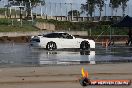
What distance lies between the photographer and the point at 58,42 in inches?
1318

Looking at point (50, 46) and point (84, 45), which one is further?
point (84, 45)

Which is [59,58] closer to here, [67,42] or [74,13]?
[67,42]

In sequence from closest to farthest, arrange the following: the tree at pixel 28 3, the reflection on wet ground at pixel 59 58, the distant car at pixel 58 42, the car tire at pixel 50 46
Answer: the reflection on wet ground at pixel 59 58
the car tire at pixel 50 46
the distant car at pixel 58 42
the tree at pixel 28 3

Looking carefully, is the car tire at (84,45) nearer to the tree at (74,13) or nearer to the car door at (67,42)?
the car door at (67,42)

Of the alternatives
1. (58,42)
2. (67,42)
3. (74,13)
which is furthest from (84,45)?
(74,13)

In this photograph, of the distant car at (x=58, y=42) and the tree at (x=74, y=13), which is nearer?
the distant car at (x=58, y=42)

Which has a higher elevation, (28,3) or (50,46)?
(28,3)

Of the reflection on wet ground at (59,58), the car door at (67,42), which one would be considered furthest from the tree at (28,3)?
the reflection on wet ground at (59,58)

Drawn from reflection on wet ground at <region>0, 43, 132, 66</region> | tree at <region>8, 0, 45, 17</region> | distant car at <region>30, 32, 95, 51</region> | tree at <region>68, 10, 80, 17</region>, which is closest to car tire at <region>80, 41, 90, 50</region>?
distant car at <region>30, 32, 95, 51</region>

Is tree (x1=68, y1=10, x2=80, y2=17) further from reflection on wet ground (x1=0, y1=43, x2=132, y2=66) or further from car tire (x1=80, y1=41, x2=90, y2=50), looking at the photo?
reflection on wet ground (x1=0, y1=43, x2=132, y2=66)

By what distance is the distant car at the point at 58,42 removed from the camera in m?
32.9

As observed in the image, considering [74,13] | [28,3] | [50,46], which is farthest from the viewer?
[74,13]

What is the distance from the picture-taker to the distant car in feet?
108

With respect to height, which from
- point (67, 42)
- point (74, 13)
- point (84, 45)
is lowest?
point (84, 45)
